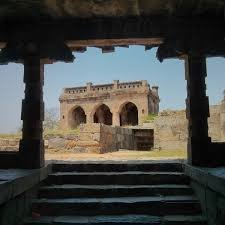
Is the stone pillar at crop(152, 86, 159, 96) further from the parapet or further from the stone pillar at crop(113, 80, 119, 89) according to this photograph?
the stone pillar at crop(113, 80, 119, 89)

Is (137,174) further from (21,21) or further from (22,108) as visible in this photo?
(21,21)

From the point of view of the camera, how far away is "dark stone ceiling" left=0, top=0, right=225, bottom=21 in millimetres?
5570

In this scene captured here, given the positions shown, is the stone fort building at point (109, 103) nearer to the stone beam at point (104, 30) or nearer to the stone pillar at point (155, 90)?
the stone pillar at point (155, 90)

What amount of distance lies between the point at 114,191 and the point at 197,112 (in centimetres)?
203

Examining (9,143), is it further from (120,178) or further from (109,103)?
(109,103)

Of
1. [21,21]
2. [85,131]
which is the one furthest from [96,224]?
[85,131]

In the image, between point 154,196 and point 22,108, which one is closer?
point 154,196

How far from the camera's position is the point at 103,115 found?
134 feet

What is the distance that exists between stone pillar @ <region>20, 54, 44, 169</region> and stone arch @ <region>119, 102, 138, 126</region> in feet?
103

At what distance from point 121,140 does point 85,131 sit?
16.5 ft

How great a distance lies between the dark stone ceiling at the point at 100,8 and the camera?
557 centimetres

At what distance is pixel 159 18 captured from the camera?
616 cm

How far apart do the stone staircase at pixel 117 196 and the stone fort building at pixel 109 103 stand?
94.7ft

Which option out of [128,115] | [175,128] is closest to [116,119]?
[128,115]
